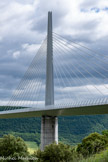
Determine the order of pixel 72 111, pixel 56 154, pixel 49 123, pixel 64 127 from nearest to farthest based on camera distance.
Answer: pixel 56 154
pixel 72 111
pixel 49 123
pixel 64 127

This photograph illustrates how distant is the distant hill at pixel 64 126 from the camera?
81081mm

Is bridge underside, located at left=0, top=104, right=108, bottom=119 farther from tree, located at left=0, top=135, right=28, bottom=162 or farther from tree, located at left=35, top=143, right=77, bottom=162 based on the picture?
tree, located at left=0, top=135, right=28, bottom=162

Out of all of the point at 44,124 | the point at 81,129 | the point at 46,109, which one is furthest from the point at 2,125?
the point at 46,109

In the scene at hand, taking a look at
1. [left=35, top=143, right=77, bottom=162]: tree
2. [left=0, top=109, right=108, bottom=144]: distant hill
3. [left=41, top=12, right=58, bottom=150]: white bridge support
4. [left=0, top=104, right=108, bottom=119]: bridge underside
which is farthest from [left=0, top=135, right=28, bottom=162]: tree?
[left=0, top=109, right=108, bottom=144]: distant hill

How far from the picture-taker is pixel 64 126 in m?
84.1

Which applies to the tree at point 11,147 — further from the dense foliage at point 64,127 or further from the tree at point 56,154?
the dense foliage at point 64,127

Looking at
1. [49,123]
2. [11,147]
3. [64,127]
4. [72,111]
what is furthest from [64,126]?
[11,147]

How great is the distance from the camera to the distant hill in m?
81.1

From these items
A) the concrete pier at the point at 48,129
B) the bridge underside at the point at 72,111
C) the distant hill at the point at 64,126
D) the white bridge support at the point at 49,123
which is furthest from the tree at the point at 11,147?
the distant hill at the point at 64,126

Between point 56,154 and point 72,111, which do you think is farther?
point 72,111

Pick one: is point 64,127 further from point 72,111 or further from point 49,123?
point 72,111

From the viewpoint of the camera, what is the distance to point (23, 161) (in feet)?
51.4

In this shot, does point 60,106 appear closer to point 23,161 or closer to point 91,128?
point 23,161

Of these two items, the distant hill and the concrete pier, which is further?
the distant hill
